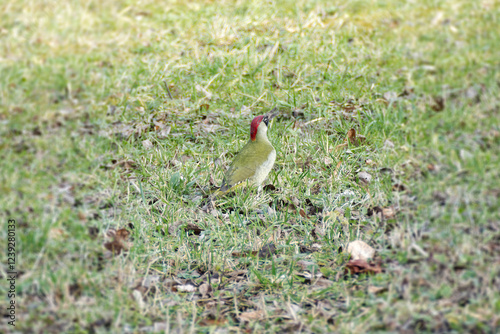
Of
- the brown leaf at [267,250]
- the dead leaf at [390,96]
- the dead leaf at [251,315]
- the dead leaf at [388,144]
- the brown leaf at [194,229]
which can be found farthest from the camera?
the dead leaf at [390,96]

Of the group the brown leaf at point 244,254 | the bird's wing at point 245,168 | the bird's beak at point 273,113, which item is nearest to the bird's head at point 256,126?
the bird's wing at point 245,168

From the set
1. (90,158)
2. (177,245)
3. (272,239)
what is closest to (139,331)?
(177,245)

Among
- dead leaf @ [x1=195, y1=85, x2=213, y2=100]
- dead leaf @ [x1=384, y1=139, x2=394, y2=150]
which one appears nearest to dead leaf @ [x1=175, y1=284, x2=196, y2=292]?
dead leaf @ [x1=384, y1=139, x2=394, y2=150]

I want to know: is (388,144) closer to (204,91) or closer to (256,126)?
(256,126)

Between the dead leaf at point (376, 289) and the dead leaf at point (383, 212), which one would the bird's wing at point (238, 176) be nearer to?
the dead leaf at point (383, 212)

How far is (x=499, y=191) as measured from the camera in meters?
3.63

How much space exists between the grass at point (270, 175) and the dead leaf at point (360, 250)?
0.23 ft

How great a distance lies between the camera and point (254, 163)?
4367mm

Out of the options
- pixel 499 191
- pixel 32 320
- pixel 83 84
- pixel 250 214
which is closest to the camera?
pixel 32 320

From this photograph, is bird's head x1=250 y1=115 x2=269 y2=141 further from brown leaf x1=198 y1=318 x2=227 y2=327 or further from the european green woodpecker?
brown leaf x1=198 y1=318 x2=227 y2=327

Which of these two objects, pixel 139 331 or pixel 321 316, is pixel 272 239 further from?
pixel 139 331

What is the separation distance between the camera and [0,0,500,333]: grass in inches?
129

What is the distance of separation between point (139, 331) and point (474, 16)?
665cm

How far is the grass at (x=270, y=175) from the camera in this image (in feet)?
10.7
